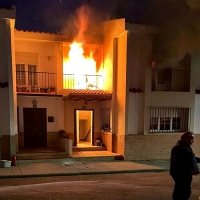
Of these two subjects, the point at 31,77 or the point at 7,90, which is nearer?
the point at 7,90

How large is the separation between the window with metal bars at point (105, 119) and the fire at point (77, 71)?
1834 millimetres

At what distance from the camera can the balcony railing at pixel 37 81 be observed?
1354 centimetres

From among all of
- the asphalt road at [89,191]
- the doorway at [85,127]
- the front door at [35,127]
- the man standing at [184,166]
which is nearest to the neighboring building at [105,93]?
the front door at [35,127]

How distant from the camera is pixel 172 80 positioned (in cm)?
1276

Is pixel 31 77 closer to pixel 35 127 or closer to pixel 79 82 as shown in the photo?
pixel 79 82

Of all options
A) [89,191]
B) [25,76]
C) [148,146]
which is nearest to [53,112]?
[25,76]

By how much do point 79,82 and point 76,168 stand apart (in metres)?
5.86

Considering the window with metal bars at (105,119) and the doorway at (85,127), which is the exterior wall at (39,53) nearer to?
the doorway at (85,127)

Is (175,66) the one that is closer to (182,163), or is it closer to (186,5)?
(186,5)

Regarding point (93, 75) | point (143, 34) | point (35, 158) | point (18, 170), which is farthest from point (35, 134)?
point (143, 34)

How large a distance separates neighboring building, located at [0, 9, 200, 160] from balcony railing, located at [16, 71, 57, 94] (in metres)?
0.06

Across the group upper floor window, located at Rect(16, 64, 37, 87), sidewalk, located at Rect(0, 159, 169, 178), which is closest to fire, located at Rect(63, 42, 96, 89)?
upper floor window, located at Rect(16, 64, 37, 87)

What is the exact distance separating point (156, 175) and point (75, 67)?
8179 millimetres

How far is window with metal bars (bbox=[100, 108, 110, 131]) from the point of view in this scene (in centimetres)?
1368
